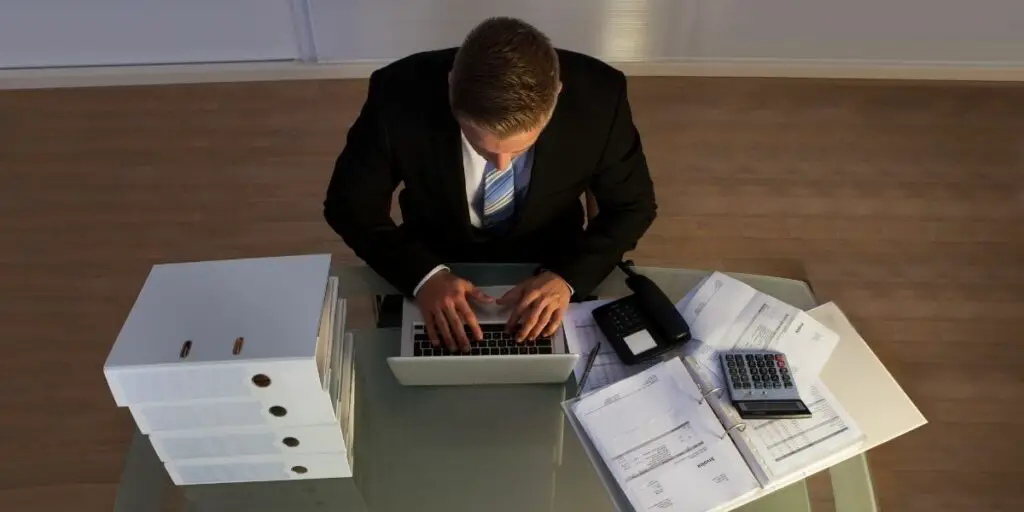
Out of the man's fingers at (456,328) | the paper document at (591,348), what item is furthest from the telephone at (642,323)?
→ the man's fingers at (456,328)

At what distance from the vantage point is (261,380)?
3.17 ft

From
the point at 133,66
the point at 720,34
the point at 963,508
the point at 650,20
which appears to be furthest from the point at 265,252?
the point at 963,508

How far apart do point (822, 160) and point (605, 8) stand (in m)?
0.88

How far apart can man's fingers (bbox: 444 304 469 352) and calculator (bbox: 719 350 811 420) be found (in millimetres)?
383

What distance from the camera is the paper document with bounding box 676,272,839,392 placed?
124 centimetres

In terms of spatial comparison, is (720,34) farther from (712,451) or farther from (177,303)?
(177,303)

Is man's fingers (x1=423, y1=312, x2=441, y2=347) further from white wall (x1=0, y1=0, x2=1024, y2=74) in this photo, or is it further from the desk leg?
white wall (x1=0, y1=0, x2=1024, y2=74)

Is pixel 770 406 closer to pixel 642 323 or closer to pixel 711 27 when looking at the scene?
pixel 642 323

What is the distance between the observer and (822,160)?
268cm

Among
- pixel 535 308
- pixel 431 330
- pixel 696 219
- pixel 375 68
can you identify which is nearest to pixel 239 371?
pixel 431 330

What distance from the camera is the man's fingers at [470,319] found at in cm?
122

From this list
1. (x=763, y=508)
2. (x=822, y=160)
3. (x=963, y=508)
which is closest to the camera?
(x=763, y=508)

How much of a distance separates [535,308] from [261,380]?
0.43m

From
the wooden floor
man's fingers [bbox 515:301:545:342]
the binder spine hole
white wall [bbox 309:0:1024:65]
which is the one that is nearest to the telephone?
man's fingers [bbox 515:301:545:342]
